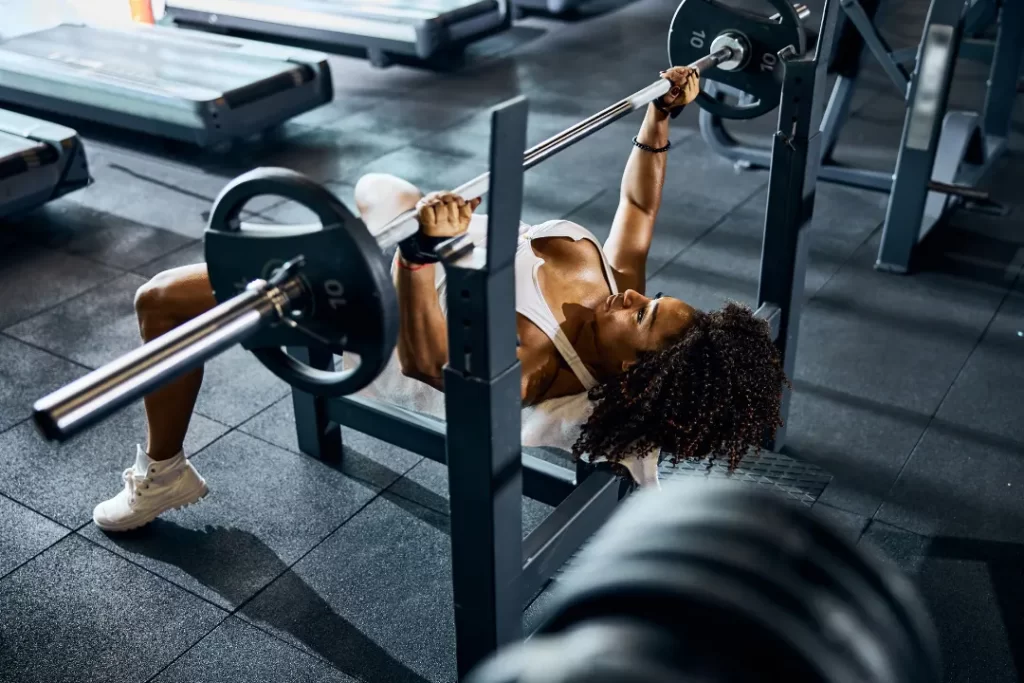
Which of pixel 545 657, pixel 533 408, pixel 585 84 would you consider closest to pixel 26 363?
pixel 533 408

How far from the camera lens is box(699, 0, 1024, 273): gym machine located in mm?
3357

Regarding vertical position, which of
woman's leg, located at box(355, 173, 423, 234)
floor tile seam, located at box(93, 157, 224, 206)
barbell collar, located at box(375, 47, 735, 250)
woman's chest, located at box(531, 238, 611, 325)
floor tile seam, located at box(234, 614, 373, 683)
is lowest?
floor tile seam, located at box(234, 614, 373, 683)

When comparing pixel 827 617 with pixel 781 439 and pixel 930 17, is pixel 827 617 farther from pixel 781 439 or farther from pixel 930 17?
pixel 930 17

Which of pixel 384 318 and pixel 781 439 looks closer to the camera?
pixel 384 318

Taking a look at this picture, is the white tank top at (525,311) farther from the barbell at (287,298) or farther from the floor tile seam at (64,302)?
the floor tile seam at (64,302)

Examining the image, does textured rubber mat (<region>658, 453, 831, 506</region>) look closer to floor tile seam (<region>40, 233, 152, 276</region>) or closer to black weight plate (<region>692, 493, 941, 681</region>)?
black weight plate (<region>692, 493, 941, 681</region>)

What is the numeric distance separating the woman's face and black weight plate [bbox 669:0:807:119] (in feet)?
2.46

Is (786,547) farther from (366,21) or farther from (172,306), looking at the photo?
(366,21)

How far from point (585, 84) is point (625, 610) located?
517 cm

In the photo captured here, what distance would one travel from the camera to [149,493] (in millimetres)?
2311

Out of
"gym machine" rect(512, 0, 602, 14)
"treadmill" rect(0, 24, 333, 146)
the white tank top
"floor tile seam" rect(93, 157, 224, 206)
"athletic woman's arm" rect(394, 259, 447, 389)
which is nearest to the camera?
"athletic woman's arm" rect(394, 259, 447, 389)

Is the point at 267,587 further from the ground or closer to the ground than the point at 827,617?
closer to the ground

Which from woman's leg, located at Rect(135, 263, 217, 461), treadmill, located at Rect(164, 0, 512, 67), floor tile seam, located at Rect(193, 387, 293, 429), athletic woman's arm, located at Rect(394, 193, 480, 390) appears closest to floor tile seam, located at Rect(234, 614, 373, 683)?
woman's leg, located at Rect(135, 263, 217, 461)

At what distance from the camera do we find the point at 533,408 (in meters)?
2.05
